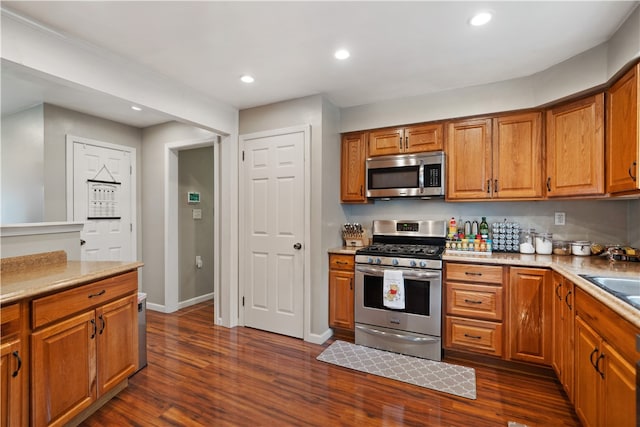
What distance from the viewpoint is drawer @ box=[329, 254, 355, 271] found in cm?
305

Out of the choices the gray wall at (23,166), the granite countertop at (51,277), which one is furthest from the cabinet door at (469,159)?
the gray wall at (23,166)

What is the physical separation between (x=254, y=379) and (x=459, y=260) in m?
1.95

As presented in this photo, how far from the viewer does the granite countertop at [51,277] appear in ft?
4.84

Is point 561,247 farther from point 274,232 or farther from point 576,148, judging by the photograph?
point 274,232

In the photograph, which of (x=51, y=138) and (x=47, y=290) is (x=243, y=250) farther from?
(x=51, y=138)

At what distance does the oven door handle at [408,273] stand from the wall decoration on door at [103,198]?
10.6 ft

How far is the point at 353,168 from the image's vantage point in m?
3.38

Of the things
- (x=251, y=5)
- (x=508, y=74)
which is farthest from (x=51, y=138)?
(x=508, y=74)

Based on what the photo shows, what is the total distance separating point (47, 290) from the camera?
1.56 metres

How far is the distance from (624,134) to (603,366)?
149 cm

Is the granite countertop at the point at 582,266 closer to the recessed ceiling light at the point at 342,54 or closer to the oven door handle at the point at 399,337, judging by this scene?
the oven door handle at the point at 399,337

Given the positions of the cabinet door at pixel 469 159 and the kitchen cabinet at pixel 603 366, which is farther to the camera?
the cabinet door at pixel 469 159

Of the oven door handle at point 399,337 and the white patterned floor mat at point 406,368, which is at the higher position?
the oven door handle at point 399,337

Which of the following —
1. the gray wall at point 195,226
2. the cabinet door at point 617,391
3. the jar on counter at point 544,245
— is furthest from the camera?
the gray wall at point 195,226
